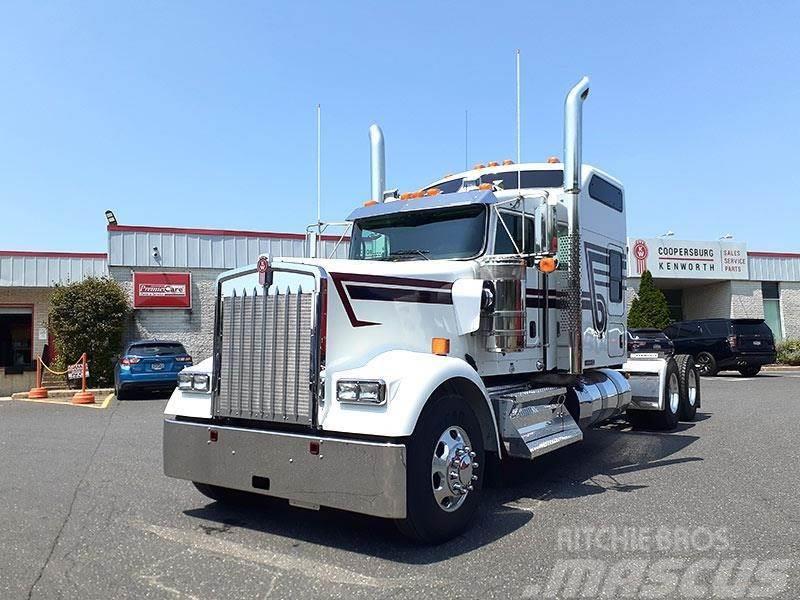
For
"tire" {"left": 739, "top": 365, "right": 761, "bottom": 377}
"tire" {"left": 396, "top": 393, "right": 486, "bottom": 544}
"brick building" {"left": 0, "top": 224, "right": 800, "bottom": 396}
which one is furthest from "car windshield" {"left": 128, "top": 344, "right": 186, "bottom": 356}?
"tire" {"left": 739, "top": 365, "right": 761, "bottom": 377}

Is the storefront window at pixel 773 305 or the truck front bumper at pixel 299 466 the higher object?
the storefront window at pixel 773 305

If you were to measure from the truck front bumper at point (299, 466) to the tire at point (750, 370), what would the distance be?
19200mm

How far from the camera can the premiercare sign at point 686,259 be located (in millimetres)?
27375

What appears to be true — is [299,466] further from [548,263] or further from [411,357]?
[548,263]

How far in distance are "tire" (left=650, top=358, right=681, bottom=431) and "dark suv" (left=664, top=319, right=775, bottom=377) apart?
10.7 meters

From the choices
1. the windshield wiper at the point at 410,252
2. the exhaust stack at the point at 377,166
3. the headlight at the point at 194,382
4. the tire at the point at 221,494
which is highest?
the exhaust stack at the point at 377,166

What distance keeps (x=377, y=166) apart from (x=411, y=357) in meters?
4.37

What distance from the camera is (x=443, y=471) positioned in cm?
480

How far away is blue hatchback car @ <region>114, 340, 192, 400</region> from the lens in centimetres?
1577

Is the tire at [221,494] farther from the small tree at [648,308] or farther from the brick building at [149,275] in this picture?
the small tree at [648,308]

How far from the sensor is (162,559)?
453 centimetres

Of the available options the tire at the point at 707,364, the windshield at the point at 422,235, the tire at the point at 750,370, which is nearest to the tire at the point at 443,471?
the windshield at the point at 422,235

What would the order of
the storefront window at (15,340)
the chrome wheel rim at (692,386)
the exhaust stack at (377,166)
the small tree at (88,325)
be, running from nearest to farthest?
the exhaust stack at (377,166) → the chrome wheel rim at (692,386) → the small tree at (88,325) → the storefront window at (15,340)

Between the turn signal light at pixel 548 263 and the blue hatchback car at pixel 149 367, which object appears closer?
the turn signal light at pixel 548 263
